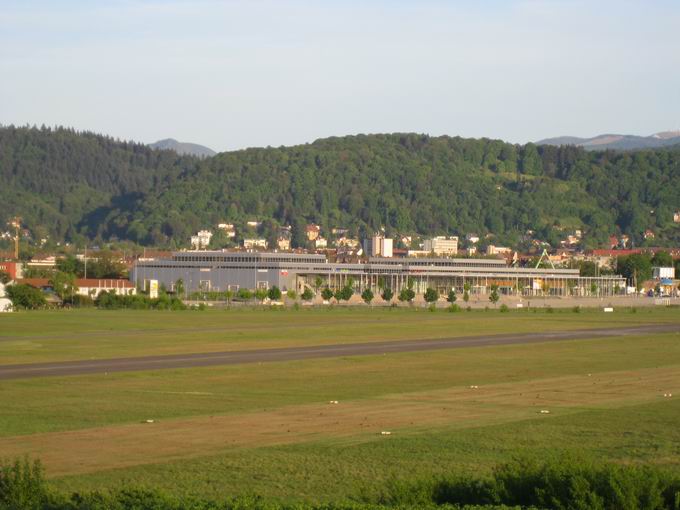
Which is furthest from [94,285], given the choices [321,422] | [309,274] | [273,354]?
[321,422]

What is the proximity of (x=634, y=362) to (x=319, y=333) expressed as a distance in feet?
80.0

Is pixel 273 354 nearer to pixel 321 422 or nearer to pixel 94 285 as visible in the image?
pixel 321 422

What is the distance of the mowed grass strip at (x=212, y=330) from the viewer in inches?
2181

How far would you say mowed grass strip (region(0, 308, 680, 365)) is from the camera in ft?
182

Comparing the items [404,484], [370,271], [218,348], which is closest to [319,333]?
[218,348]

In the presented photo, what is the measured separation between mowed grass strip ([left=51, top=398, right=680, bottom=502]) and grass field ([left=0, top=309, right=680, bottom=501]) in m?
0.04

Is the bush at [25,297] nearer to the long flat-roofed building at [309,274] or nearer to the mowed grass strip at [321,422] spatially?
the long flat-roofed building at [309,274]

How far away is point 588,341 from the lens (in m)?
64.0

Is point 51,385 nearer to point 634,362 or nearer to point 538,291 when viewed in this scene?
point 634,362

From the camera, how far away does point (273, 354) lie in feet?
172

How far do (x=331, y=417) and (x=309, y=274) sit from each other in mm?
145372

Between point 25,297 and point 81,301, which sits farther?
point 81,301

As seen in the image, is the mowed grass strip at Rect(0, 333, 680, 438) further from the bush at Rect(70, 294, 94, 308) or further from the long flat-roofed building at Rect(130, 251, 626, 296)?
the long flat-roofed building at Rect(130, 251, 626, 296)

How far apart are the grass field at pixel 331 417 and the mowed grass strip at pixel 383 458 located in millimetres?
43
